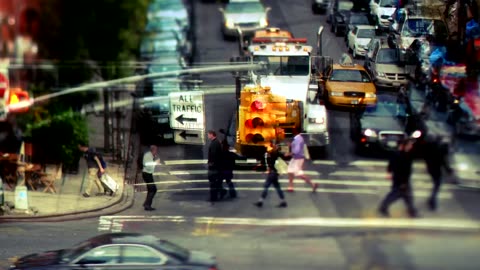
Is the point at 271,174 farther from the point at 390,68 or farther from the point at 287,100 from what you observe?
the point at 390,68

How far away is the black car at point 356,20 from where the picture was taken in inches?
364

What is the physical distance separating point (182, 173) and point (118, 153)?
2.60ft

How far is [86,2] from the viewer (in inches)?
403

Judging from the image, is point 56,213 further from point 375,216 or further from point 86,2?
point 375,216

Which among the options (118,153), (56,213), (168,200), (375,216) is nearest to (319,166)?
(375,216)

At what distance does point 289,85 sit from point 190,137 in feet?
2.96

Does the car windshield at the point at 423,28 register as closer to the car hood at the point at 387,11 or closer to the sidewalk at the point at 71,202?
the car hood at the point at 387,11

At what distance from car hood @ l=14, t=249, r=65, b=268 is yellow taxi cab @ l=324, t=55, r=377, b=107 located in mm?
2527

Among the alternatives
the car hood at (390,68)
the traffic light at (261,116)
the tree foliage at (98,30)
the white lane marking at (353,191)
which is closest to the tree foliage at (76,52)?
the tree foliage at (98,30)

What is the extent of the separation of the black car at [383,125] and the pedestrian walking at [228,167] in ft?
3.15

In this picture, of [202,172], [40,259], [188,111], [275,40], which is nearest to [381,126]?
[275,40]

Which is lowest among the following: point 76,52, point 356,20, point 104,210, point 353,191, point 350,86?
point 104,210

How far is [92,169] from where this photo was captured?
386 inches

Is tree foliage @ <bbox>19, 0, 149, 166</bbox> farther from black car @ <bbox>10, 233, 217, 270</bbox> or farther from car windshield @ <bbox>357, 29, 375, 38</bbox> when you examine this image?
car windshield @ <bbox>357, 29, 375, 38</bbox>
